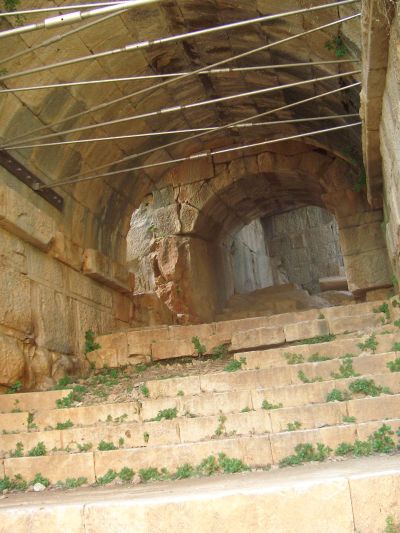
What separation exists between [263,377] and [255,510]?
260 centimetres

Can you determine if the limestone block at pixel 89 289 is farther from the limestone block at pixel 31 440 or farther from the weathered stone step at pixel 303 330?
the limestone block at pixel 31 440

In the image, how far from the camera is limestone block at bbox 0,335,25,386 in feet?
19.6

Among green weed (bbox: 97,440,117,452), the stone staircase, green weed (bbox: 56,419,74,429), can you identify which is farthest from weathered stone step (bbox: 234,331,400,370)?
green weed (bbox: 56,419,74,429)

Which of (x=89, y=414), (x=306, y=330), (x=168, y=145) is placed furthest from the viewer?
(x=306, y=330)

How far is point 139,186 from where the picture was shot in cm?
978

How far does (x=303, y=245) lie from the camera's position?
2055 cm

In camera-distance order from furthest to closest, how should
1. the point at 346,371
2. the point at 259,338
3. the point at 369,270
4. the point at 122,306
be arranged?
the point at 369,270, the point at 122,306, the point at 259,338, the point at 346,371

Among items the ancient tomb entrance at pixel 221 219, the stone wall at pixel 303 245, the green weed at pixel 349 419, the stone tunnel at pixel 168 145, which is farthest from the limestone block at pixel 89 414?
the stone wall at pixel 303 245

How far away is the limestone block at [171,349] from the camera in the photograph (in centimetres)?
759

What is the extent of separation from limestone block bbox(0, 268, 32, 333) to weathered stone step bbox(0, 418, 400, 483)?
68.3 inches

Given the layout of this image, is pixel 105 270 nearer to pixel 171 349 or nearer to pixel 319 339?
pixel 171 349

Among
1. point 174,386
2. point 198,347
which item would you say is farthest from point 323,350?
point 198,347

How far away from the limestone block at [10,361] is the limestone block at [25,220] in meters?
1.28

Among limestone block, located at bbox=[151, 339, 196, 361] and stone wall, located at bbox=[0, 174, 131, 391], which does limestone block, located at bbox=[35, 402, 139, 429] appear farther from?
limestone block, located at bbox=[151, 339, 196, 361]
